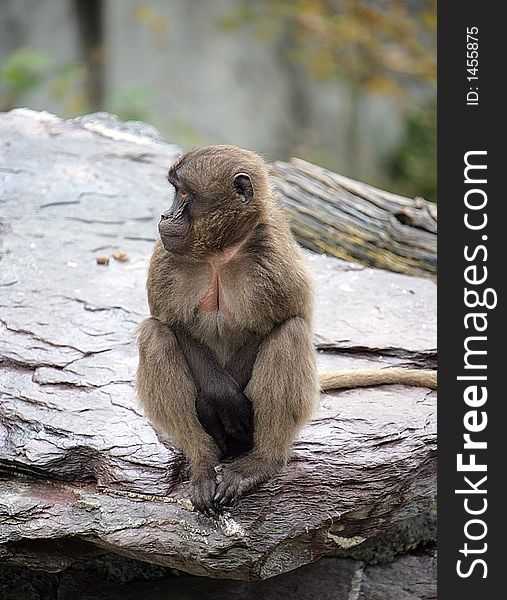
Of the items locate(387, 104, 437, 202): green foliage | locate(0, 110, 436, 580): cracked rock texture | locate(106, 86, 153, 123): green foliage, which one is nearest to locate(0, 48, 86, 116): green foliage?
locate(106, 86, 153, 123): green foliage

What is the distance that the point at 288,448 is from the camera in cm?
493

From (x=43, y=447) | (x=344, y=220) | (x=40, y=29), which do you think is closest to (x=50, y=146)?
(x=344, y=220)

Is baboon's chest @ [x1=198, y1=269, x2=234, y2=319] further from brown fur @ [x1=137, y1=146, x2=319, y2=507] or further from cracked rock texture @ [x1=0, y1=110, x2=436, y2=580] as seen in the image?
cracked rock texture @ [x1=0, y1=110, x2=436, y2=580]

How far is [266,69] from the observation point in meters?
15.8

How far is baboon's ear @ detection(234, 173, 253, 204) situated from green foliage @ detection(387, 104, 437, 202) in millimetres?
10925

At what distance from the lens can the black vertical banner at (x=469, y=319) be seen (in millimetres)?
5195

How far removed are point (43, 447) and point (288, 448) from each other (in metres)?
1.39

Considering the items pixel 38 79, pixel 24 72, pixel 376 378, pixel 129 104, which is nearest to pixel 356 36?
pixel 129 104

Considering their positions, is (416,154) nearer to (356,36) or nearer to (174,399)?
(356,36)

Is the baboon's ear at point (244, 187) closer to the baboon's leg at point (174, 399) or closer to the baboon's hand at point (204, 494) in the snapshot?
the baboon's leg at point (174, 399)

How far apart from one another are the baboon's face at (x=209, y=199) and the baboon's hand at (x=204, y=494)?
115cm

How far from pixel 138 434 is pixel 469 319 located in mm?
1990

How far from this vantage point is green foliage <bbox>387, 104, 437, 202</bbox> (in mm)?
15352

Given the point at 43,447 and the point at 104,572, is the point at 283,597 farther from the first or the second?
the point at 43,447
